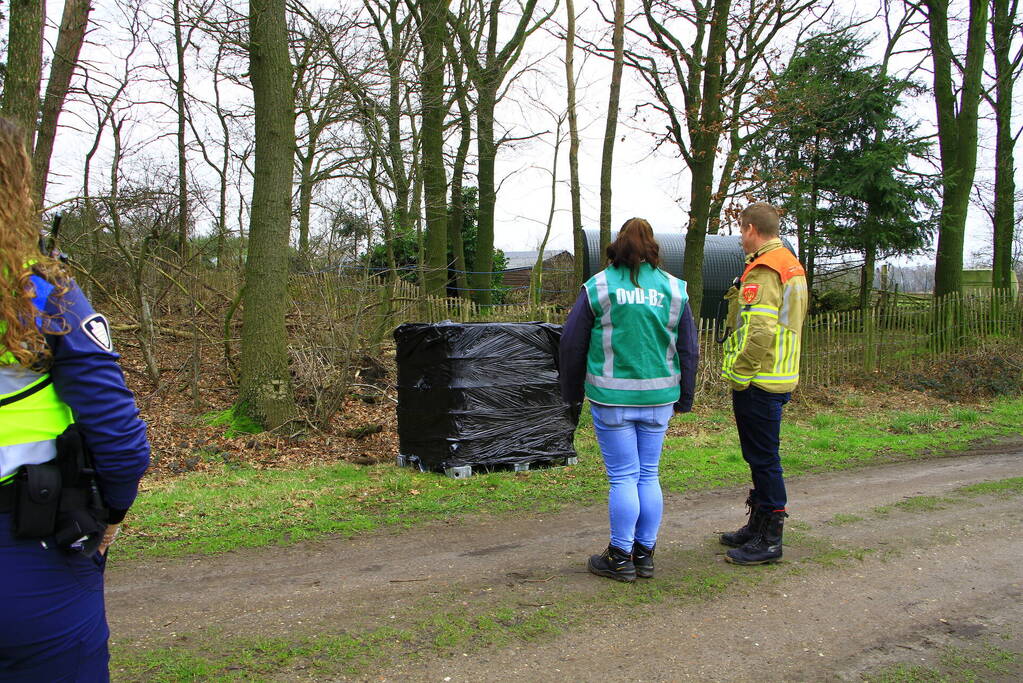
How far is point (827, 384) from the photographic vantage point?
12484 mm

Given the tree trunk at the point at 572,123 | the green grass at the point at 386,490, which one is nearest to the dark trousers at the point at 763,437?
the green grass at the point at 386,490

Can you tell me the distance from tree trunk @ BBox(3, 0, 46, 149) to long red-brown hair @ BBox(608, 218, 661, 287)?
615cm

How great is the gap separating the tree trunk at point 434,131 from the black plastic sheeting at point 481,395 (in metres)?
5.15

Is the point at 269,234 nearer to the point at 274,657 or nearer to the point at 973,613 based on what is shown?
the point at 274,657

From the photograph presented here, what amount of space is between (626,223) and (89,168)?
1249cm

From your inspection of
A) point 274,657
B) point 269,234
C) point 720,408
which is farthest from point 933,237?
point 274,657

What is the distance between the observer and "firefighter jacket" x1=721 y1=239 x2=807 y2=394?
4.26 m

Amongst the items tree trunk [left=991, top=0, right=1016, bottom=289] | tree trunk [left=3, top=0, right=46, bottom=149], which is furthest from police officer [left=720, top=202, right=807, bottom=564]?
tree trunk [left=991, top=0, right=1016, bottom=289]

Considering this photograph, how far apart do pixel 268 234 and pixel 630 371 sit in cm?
569

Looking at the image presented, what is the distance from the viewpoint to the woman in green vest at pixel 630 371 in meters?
4.01

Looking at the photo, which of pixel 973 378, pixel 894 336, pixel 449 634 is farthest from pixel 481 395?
pixel 973 378

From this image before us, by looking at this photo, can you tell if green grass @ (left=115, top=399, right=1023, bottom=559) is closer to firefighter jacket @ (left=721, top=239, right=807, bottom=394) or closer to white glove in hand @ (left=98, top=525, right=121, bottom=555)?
firefighter jacket @ (left=721, top=239, right=807, bottom=394)

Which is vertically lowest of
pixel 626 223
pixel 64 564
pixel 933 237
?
pixel 64 564

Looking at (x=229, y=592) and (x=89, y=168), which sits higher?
(x=89, y=168)
